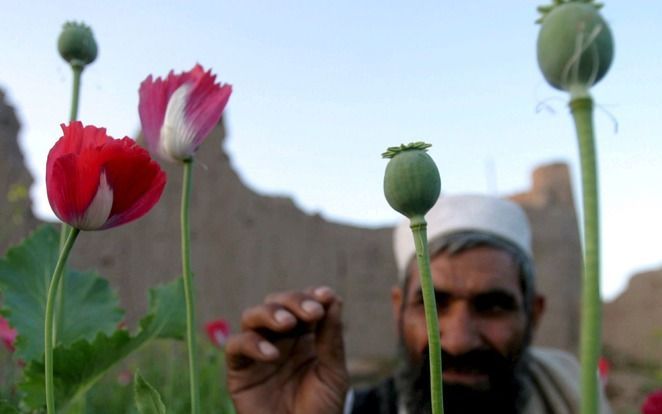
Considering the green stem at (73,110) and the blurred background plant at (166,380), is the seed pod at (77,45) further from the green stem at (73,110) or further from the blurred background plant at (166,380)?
the blurred background plant at (166,380)

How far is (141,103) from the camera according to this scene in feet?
1.40

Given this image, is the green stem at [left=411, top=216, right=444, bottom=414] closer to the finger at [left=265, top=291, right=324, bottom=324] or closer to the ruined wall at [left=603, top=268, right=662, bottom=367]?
the finger at [left=265, top=291, right=324, bottom=324]

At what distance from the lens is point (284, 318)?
857 mm

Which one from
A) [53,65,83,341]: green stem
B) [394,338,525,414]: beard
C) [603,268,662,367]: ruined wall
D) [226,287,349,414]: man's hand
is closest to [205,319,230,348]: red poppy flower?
[394,338,525,414]: beard

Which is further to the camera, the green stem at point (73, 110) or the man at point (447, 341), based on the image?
the man at point (447, 341)

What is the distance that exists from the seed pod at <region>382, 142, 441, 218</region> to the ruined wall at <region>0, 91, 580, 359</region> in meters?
4.04

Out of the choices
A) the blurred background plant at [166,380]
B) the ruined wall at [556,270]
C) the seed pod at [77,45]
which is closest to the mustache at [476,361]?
the blurred background plant at [166,380]

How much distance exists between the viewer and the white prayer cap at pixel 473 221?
1.87 metres

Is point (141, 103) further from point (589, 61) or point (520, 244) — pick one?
point (520, 244)

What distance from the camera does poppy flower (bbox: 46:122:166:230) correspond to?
0.33 metres

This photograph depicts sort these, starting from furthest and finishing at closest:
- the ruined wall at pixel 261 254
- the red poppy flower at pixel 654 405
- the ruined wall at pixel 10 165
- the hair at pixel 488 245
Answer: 1. the ruined wall at pixel 261 254
2. the ruined wall at pixel 10 165
3. the hair at pixel 488 245
4. the red poppy flower at pixel 654 405

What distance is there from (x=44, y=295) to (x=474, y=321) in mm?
1051

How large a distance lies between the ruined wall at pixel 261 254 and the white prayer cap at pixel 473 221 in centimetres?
273

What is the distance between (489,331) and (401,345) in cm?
35
